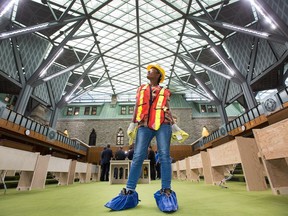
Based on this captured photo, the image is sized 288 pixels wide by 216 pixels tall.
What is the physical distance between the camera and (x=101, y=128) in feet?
81.3

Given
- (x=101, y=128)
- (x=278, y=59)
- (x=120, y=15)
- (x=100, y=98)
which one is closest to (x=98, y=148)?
(x=101, y=128)

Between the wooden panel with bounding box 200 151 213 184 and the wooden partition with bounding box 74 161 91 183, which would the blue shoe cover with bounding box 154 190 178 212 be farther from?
the wooden partition with bounding box 74 161 91 183

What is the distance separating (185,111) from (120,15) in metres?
16.6

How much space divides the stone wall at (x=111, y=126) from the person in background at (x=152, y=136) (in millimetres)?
22364

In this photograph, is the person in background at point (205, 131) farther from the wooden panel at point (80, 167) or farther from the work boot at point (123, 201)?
the work boot at point (123, 201)

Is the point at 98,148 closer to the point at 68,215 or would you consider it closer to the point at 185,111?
the point at 185,111

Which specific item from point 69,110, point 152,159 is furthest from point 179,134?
point 69,110

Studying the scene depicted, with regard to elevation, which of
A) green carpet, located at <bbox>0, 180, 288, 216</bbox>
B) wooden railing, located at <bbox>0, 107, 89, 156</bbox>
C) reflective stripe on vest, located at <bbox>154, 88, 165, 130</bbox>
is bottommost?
green carpet, located at <bbox>0, 180, 288, 216</bbox>

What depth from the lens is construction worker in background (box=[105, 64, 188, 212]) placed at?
1.65m

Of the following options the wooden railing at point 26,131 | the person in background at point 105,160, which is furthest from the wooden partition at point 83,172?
the wooden railing at point 26,131

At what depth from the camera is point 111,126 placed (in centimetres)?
2484

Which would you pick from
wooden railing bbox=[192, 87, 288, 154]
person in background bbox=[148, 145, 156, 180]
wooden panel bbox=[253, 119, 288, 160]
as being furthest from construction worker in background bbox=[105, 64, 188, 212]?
person in background bbox=[148, 145, 156, 180]

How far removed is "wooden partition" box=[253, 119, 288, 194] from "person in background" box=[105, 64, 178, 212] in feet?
4.46

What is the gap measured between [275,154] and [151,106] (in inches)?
68.4
